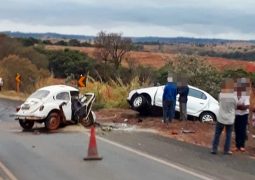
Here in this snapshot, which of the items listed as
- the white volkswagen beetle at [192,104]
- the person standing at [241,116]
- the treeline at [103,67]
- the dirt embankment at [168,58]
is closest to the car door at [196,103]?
the white volkswagen beetle at [192,104]

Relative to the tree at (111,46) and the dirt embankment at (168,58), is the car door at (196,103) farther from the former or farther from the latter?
the tree at (111,46)

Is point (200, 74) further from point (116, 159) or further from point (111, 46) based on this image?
point (111, 46)

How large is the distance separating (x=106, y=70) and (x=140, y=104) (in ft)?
105

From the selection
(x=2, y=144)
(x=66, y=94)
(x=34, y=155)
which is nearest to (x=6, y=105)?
(x=66, y=94)

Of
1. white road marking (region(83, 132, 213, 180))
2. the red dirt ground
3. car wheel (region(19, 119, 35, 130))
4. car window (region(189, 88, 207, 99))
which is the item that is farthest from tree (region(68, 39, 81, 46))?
white road marking (region(83, 132, 213, 180))

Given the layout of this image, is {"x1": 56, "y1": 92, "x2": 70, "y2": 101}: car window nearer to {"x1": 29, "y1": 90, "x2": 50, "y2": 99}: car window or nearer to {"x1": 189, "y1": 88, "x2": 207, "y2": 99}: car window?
{"x1": 29, "y1": 90, "x2": 50, "y2": 99}: car window

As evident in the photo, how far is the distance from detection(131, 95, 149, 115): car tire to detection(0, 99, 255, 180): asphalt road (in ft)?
17.7

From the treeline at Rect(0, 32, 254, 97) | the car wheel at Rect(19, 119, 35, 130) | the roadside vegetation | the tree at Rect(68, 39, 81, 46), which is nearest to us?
the car wheel at Rect(19, 119, 35, 130)

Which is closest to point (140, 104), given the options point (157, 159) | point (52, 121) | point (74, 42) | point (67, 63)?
point (52, 121)

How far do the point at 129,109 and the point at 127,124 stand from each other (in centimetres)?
544

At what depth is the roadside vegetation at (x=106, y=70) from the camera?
Answer: 32938 millimetres

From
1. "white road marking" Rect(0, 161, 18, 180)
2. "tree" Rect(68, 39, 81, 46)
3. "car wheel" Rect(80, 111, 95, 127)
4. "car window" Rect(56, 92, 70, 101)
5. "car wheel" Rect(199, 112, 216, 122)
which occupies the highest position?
"car window" Rect(56, 92, 70, 101)

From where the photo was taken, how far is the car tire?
2641 cm

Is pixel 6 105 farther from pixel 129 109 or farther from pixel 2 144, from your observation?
pixel 2 144
